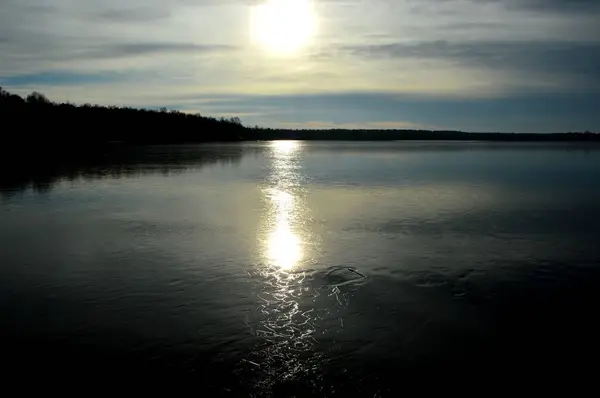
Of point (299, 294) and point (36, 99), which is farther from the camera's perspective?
point (36, 99)

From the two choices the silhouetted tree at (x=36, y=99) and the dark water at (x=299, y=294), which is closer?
the dark water at (x=299, y=294)

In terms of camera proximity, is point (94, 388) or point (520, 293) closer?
point (94, 388)

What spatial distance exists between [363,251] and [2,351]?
8.79 m

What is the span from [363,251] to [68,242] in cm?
834

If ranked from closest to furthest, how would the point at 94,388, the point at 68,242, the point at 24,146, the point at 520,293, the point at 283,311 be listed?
the point at 94,388 → the point at 283,311 → the point at 520,293 → the point at 68,242 → the point at 24,146

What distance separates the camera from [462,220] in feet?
61.5

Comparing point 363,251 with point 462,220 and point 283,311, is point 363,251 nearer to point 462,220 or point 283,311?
point 283,311

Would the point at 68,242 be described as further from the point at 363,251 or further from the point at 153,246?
the point at 363,251

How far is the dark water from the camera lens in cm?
747

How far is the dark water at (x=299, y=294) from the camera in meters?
7.47

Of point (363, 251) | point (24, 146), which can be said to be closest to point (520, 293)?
point (363, 251)

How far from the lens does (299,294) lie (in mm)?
10500

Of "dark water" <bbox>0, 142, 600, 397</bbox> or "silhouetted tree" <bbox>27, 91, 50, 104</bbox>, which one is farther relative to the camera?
"silhouetted tree" <bbox>27, 91, 50, 104</bbox>

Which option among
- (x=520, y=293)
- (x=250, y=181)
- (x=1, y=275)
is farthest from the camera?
(x=250, y=181)
